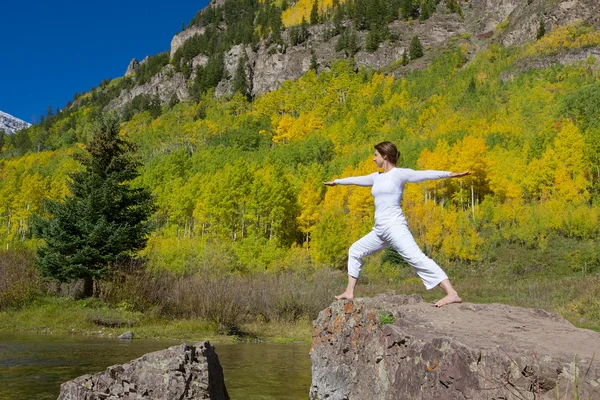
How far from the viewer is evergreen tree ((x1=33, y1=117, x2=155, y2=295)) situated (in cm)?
1945

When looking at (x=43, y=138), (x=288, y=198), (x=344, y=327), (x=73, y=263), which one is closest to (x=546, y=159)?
(x=288, y=198)

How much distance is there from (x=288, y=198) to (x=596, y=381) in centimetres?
4559

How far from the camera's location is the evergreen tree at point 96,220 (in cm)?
1945

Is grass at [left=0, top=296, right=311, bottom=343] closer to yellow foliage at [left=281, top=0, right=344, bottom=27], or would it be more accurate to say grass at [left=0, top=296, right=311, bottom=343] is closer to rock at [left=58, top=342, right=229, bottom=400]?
rock at [left=58, top=342, right=229, bottom=400]

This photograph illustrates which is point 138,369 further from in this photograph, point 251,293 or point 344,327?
point 251,293

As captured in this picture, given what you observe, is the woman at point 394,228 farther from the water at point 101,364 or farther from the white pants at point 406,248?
the water at point 101,364

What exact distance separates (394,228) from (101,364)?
7.04 metres

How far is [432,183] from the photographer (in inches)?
1918

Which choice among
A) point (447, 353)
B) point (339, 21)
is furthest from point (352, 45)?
point (447, 353)

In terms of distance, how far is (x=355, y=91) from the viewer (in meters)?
96.9

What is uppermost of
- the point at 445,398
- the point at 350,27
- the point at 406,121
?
the point at 350,27

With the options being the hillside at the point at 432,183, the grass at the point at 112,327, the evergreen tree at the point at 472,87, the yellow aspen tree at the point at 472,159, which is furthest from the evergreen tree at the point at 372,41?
the grass at the point at 112,327

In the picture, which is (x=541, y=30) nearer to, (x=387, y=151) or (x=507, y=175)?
(x=507, y=175)

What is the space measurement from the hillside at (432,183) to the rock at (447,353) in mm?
13652
